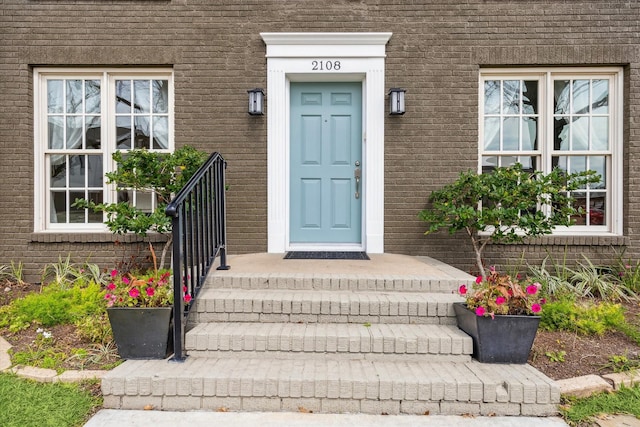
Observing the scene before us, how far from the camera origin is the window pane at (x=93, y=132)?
464 centimetres

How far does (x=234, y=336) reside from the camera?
2.64m

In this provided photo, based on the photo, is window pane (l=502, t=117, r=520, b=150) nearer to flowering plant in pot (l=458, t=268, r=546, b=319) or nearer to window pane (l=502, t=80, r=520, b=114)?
window pane (l=502, t=80, r=520, b=114)

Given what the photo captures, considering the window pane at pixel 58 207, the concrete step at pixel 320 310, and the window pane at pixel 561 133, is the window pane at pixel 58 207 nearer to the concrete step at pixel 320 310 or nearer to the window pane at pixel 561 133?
the concrete step at pixel 320 310

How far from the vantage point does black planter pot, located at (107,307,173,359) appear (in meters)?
2.62

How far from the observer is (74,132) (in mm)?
4648

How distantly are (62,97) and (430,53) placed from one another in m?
4.51

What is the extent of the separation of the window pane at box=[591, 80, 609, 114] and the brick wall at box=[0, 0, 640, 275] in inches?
7.9

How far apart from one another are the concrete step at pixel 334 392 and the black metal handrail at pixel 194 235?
1.06 feet

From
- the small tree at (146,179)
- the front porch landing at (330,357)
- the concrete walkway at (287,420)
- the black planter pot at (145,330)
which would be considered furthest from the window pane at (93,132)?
the concrete walkway at (287,420)

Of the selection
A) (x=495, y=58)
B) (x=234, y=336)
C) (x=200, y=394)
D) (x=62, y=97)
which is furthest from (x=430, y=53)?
(x=62, y=97)

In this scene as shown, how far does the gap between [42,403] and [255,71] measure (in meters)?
3.70

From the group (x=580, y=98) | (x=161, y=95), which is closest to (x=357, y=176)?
(x=161, y=95)

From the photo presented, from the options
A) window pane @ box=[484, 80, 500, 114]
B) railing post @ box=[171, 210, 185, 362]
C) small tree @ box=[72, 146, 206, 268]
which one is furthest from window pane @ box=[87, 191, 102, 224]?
window pane @ box=[484, 80, 500, 114]

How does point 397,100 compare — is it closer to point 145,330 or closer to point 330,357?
point 330,357
